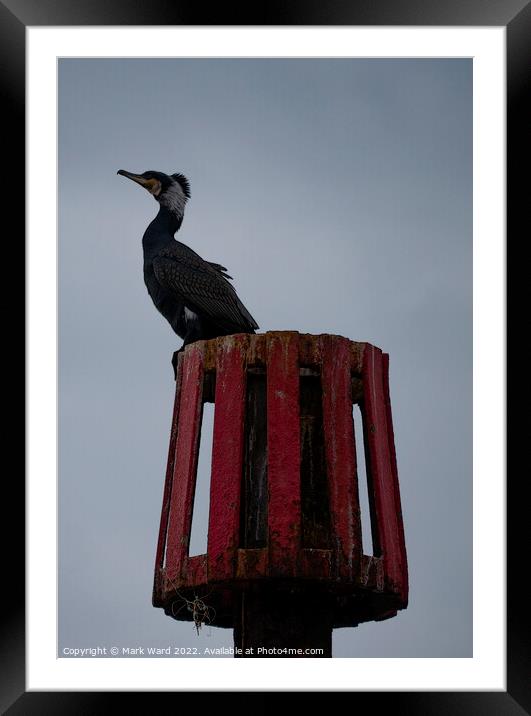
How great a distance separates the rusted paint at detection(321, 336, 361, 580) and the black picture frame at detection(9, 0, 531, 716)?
38.8 inches

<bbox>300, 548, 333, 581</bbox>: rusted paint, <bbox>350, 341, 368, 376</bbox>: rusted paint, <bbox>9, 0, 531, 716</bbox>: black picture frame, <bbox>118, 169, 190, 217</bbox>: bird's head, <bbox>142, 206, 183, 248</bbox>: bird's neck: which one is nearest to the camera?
<bbox>9, 0, 531, 716</bbox>: black picture frame

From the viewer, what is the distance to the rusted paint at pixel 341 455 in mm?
9797

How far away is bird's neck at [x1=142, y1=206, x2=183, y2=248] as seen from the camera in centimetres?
1419

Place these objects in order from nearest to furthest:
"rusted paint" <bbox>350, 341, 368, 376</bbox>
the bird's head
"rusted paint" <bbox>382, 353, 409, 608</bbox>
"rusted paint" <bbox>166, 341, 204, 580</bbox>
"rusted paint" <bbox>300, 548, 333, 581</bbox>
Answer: "rusted paint" <bbox>300, 548, 333, 581</bbox>
"rusted paint" <bbox>166, 341, 204, 580</bbox>
"rusted paint" <bbox>382, 353, 409, 608</bbox>
"rusted paint" <bbox>350, 341, 368, 376</bbox>
the bird's head

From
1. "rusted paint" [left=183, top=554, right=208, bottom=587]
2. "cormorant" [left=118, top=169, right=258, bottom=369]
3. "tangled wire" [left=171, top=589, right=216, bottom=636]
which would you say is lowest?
"tangled wire" [left=171, top=589, right=216, bottom=636]

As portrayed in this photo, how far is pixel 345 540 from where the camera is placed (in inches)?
386

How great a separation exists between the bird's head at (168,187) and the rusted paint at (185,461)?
411cm

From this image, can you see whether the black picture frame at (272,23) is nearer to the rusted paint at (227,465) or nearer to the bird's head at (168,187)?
the rusted paint at (227,465)

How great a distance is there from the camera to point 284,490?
9797 millimetres

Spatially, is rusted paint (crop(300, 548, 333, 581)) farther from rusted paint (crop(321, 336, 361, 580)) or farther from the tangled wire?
the tangled wire

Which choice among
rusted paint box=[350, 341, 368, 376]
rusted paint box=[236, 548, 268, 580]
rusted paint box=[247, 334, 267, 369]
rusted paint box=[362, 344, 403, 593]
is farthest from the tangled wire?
rusted paint box=[350, 341, 368, 376]

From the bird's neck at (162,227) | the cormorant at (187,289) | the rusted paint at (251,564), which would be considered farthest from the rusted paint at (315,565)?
the bird's neck at (162,227)

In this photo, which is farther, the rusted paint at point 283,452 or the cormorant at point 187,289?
the cormorant at point 187,289

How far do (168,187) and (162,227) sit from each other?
1.53 feet
